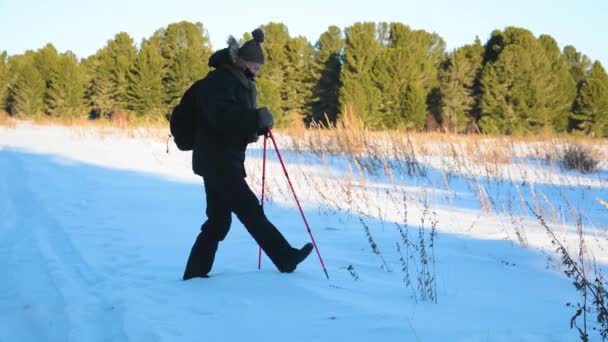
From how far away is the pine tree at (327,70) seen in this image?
36406mm

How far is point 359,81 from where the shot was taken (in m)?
30.8

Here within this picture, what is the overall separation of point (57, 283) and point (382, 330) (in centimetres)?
217

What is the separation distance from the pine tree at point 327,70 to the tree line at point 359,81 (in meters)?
0.07

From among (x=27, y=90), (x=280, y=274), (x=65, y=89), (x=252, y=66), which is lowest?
(x=280, y=274)

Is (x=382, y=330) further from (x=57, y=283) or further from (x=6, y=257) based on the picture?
(x=6, y=257)

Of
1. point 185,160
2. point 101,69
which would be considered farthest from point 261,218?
point 101,69

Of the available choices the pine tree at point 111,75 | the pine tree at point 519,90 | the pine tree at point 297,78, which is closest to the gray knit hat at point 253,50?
the pine tree at point 519,90

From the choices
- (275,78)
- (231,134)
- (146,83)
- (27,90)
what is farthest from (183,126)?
(27,90)

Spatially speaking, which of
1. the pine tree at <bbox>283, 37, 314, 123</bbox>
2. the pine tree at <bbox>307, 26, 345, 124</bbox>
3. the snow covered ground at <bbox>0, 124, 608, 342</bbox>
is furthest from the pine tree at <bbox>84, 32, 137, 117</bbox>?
the snow covered ground at <bbox>0, 124, 608, 342</bbox>

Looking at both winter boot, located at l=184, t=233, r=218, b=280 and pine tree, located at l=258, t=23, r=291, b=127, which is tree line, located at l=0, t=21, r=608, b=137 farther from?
winter boot, located at l=184, t=233, r=218, b=280

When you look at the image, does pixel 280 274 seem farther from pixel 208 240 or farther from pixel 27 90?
pixel 27 90

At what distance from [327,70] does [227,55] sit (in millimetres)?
34017

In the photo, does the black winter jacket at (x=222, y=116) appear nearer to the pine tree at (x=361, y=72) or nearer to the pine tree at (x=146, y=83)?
the pine tree at (x=361, y=72)

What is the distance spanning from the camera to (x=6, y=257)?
4.11m
